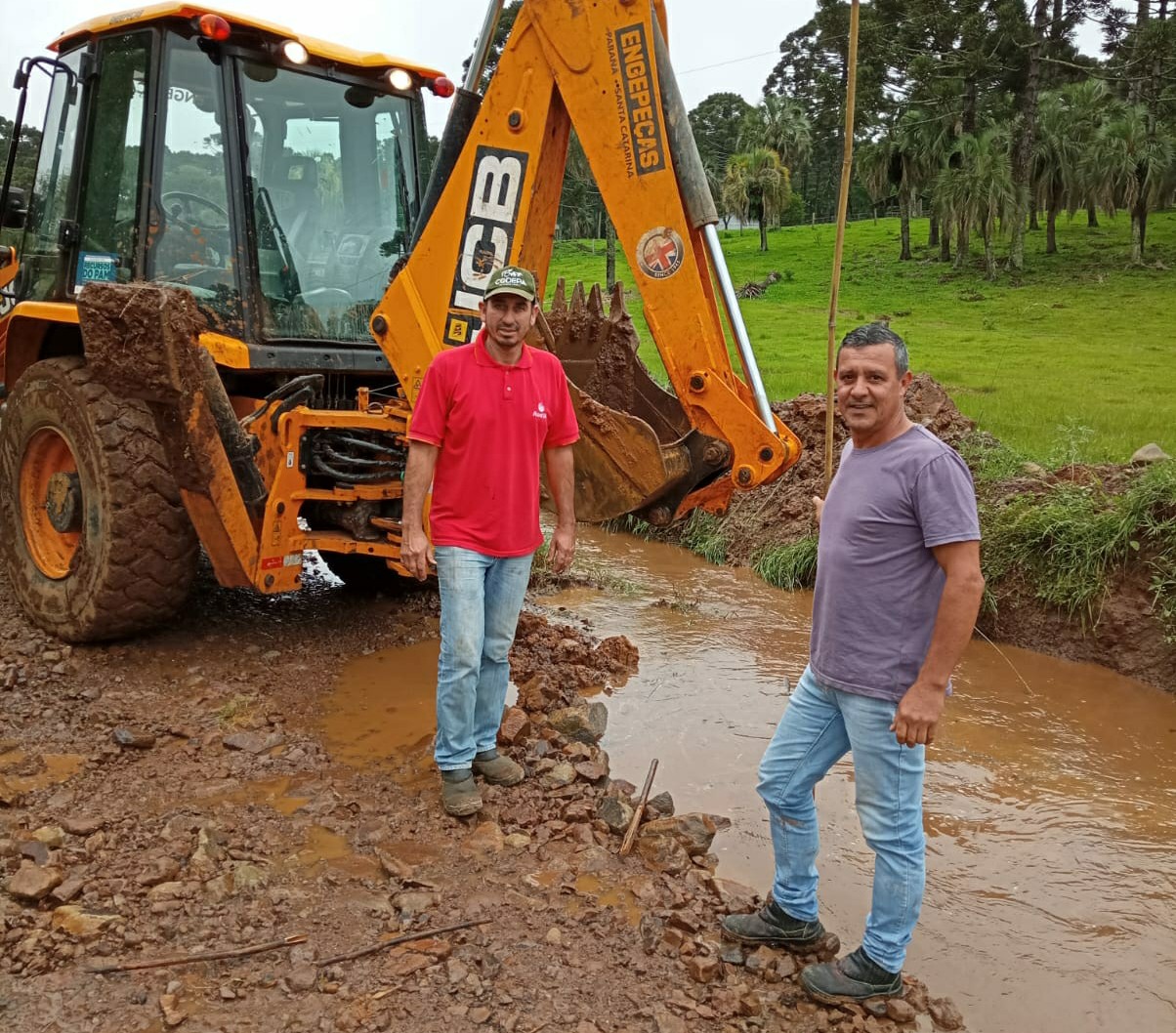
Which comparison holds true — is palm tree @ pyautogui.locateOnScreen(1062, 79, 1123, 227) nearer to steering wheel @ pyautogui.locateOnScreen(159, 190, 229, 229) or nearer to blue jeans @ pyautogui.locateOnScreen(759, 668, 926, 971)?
steering wheel @ pyautogui.locateOnScreen(159, 190, 229, 229)

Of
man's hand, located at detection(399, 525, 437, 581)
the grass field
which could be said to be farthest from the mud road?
the grass field

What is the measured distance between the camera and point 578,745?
3.91 m

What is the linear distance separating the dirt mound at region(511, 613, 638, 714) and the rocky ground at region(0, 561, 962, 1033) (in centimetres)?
6

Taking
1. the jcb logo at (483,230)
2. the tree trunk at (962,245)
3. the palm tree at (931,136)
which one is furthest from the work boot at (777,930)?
the palm tree at (931,136)

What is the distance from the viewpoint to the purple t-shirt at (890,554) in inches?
90.7

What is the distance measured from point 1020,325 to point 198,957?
21576mm

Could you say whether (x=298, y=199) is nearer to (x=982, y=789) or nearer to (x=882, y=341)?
(x=882, y=341)

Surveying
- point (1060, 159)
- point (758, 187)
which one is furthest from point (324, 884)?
point (758, 187)

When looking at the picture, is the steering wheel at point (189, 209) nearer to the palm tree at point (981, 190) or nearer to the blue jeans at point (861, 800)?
the blue jeans at point (861, 800)

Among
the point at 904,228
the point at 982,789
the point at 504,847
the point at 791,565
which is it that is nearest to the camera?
the point at 504,847

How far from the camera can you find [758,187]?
44969mm

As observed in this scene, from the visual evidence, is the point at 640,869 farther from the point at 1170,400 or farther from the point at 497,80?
the point at 1170,400

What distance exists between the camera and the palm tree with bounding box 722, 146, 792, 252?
147 ft

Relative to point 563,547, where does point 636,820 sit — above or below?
below
